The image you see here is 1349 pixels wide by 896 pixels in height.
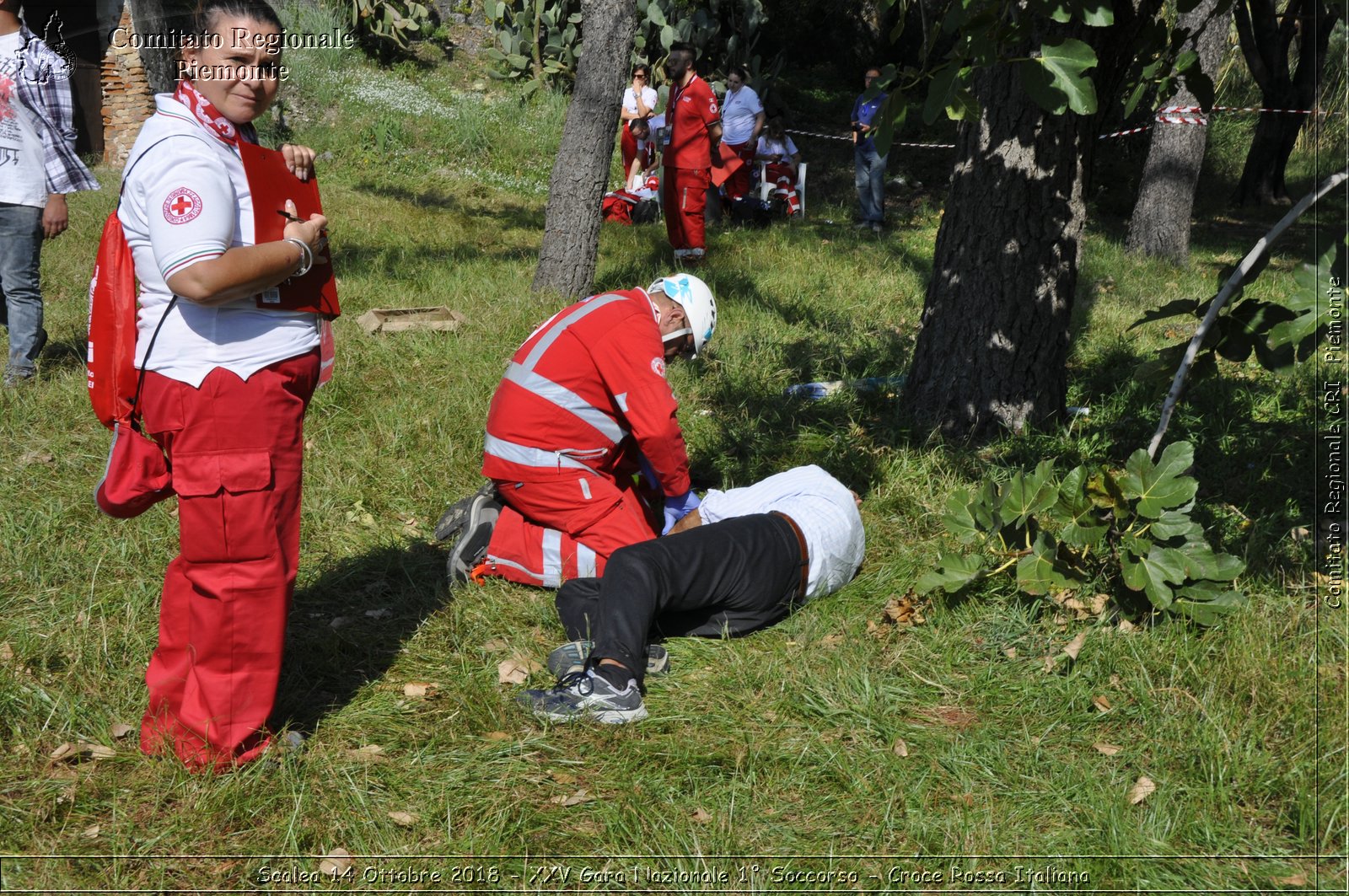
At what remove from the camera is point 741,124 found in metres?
12.4

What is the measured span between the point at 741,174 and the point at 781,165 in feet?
2.89

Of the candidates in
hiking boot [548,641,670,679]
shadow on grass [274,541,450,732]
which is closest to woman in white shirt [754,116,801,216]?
shadow on grass [274,541,450,732]

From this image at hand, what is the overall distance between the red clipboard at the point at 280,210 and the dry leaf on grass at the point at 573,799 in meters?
1.53

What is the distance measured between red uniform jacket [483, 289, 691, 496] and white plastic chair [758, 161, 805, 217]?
8608mm

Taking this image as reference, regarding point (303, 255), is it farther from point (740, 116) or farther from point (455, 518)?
point (740, 116)

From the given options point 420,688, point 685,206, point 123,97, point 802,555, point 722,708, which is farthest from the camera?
point 123,97

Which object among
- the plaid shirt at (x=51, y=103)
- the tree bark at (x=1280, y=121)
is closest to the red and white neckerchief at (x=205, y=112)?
the plaid shirt at (x=51, y=103)

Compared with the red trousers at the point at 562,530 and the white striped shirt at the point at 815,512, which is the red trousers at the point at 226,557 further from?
the white striped shirt at the point at 815,512

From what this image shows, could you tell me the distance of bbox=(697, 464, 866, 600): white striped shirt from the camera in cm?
404

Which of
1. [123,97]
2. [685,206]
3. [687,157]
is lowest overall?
[685,206]

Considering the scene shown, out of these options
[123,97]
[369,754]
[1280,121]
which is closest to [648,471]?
[369,754]

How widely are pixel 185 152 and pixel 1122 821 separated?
2.95 meters

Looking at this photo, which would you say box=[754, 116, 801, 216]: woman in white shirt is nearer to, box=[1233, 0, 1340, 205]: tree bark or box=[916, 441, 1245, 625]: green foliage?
box=[1233, 0, 1340, 205]: tree bark

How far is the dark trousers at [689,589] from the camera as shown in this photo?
347cm
